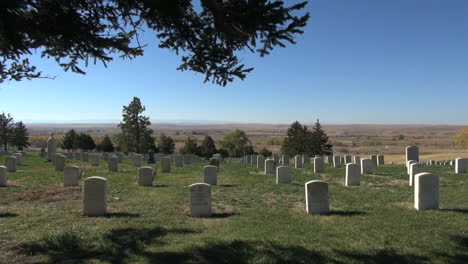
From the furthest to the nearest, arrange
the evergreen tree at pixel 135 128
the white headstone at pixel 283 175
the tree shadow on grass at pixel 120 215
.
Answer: the evergreen tree at pixel 135 128, the white headstone at pixel 283 175, the tree shadow on grass at pixel 120 215

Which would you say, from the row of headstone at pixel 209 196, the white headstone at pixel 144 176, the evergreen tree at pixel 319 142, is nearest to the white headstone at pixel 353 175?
the row of headstone at pixel 209 196

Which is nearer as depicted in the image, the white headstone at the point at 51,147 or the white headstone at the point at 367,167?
the white headstone at the point at 367,167

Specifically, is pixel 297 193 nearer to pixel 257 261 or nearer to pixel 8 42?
pixel 257 261

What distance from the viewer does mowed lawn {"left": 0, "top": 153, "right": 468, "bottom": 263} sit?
611 centimetres

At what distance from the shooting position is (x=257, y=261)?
573cm

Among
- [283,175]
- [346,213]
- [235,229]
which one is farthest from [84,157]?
[346,213]

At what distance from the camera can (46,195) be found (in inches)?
496

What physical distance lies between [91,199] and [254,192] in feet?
20.6

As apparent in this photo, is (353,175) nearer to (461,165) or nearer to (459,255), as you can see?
(461,165)

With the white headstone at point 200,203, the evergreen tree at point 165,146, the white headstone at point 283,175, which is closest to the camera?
the white headstone at point 200,203

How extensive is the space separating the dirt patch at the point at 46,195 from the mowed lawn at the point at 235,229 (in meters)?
0.04

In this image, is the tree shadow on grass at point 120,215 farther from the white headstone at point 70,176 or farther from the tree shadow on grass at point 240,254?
the white headstone at point 70,176

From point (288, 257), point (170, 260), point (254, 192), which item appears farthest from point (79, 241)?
point (254, 192)

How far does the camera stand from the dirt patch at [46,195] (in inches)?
464
